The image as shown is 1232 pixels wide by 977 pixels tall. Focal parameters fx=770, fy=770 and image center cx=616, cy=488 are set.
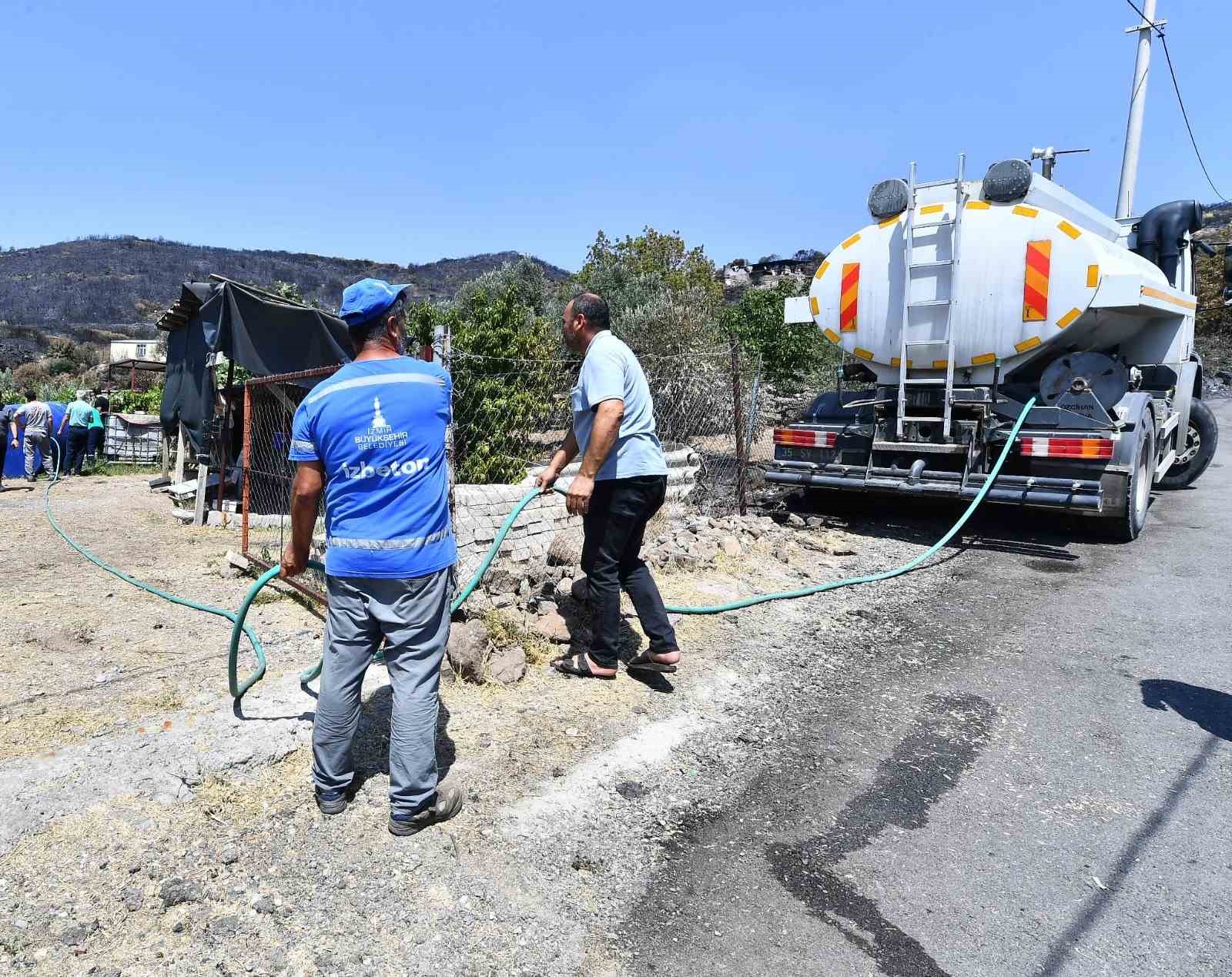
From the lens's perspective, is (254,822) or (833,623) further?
(833,623)

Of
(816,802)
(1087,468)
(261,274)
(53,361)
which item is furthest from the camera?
(261,274)

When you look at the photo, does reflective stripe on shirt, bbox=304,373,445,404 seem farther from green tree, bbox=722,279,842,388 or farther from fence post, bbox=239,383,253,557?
green tree, bbox=722,279,842,388

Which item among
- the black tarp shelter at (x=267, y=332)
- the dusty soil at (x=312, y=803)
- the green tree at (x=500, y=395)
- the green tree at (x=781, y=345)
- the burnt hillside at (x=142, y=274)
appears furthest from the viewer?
the burnt hillside at (x=142, y=274)

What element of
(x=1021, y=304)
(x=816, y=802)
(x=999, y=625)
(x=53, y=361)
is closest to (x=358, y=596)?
(x=816, y=802)

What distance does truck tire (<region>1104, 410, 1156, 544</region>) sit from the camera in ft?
21.3

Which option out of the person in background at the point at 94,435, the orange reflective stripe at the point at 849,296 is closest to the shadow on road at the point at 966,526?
the orange reflective stripe at the point at 849,296

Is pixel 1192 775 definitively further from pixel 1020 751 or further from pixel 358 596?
pixel 358 596

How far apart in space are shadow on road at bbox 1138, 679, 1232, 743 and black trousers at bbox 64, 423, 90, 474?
15.3 meters

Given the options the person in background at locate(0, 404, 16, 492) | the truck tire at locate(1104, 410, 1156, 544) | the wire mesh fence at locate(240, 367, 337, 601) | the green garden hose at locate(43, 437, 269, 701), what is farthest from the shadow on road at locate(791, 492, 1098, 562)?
the person in background at locate(0, 404, 16, 492)

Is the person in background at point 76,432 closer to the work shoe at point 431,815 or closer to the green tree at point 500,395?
the green tree at point 500,395

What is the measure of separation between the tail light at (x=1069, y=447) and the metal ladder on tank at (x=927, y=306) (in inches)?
27.4

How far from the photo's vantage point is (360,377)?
258 cm

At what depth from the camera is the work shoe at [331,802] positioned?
2.73 meters

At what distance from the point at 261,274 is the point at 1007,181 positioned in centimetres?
4949
